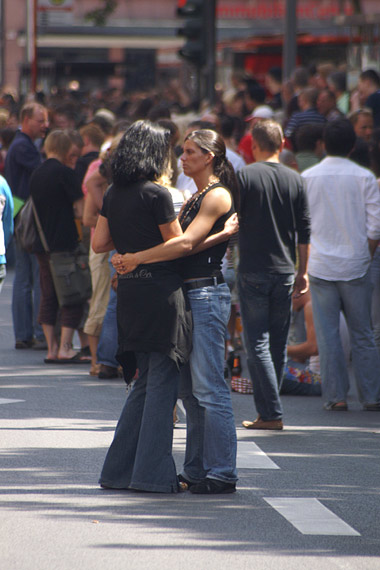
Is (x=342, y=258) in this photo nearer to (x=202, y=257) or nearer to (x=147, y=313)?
(x=202, y=257)

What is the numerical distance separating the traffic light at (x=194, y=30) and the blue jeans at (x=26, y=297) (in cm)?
469

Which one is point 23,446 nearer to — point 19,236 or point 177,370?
point 177,370

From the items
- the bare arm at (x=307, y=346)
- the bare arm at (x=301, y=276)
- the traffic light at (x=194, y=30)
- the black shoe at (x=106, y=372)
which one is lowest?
the black shoe at (x=106, y=372)

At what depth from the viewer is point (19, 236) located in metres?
11.9

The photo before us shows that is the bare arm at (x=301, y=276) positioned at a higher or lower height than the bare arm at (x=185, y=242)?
lower

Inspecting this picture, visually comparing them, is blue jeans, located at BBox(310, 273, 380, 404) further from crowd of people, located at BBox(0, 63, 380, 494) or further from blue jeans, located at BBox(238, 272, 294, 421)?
blue jeans, located at BBox(238, 272, 294, 421)

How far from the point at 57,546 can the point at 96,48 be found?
173ft

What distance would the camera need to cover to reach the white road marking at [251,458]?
736cm

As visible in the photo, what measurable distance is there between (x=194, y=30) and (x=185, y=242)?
10.1 meters

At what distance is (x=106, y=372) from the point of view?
10594 mm

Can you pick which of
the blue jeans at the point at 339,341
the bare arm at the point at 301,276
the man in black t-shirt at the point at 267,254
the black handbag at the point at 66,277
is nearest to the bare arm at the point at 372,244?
the blue jeans at the point at 339,341

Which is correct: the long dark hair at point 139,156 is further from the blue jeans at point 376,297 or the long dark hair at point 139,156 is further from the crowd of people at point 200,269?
the blue jeans at point 376,297

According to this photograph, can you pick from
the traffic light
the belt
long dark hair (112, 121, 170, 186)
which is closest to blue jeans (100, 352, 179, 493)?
the belt

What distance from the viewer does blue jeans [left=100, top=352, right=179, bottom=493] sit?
6539mm
